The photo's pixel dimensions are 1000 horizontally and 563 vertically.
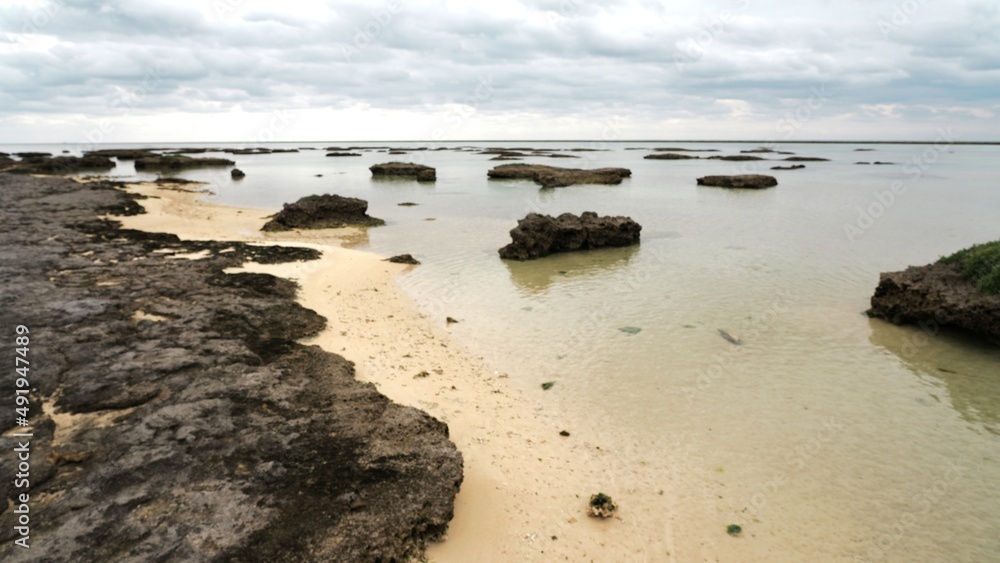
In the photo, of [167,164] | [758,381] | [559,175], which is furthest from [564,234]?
[167,164]

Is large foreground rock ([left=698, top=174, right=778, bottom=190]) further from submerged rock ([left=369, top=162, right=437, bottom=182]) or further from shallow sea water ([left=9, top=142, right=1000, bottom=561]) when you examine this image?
submerged rock ([left=369, top=162, right=437, bottom=182])

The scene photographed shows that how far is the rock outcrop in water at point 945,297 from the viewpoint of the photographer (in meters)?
10.9

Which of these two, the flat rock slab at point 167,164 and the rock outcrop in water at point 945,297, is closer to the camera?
the rock outcrop in water at point 945,297

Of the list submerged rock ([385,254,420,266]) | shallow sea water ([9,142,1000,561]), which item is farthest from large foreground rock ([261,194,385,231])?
submerged rock ([385,254,420,266])

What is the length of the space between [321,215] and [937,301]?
23.6 metres

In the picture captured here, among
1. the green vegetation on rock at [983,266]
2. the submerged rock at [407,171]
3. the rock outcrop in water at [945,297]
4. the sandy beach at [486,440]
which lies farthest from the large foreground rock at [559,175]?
the green vegetation on rock at [983,266]

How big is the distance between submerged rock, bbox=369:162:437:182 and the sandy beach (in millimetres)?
41741

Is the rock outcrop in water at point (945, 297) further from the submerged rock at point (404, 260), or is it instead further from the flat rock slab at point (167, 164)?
the flat rock slab at point (167, 164)

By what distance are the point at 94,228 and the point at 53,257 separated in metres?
7.18

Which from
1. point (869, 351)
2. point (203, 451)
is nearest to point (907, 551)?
point (869, 351)

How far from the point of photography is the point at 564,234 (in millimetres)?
20266

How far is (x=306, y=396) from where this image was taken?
23.2ft

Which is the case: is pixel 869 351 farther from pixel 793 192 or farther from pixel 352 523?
pixel 793 192

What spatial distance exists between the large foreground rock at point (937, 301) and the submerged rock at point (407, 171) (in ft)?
153
